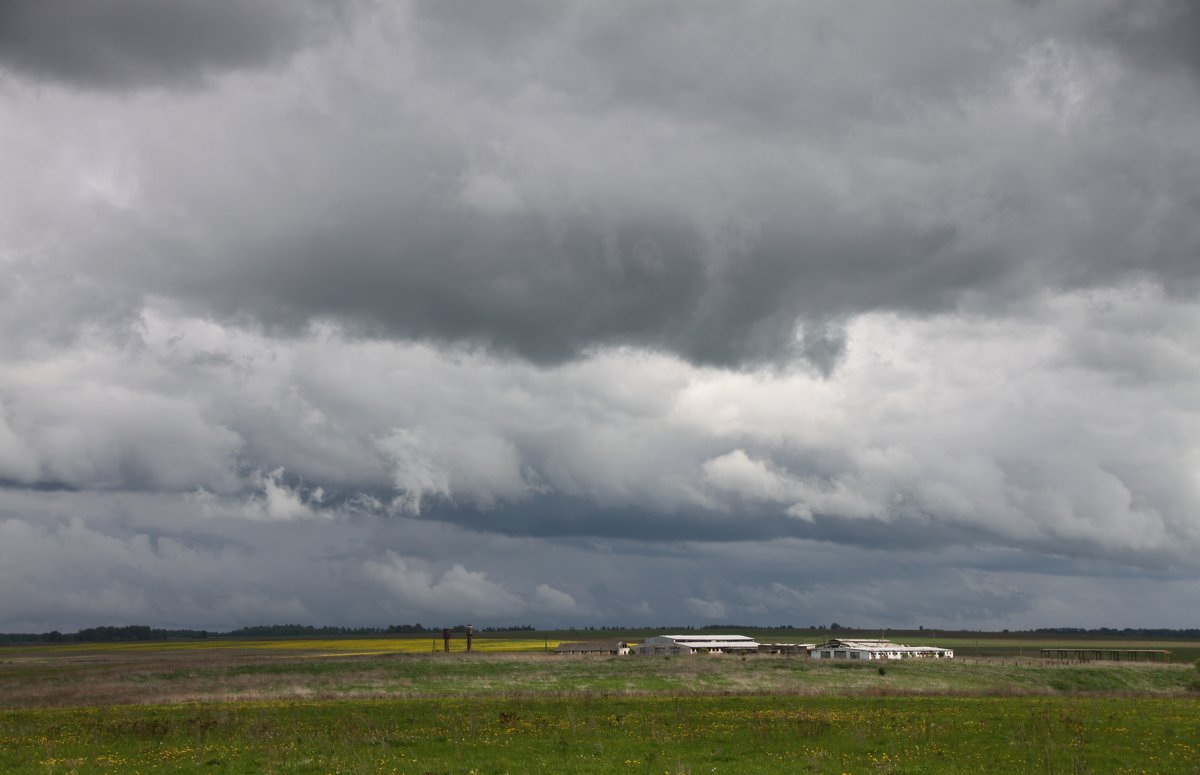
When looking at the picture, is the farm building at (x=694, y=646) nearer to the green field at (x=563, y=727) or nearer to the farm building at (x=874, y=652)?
the farm building at (x=874, y=652)

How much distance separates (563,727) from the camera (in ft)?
147

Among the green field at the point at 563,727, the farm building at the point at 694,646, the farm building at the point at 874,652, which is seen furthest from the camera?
the farm building at the point at 694,646

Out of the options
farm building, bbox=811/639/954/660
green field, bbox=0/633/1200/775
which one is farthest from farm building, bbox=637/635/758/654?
green field, bbox=0/633/1200/775

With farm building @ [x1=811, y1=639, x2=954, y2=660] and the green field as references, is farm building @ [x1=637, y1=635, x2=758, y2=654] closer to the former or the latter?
farm building @ [x1=811, y1=639, x2=954, y2=660]

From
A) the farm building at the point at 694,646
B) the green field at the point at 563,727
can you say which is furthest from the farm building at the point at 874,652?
the green field at the point at 563,727

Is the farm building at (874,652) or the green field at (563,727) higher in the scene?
the green field at (563,727)

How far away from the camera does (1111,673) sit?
105m

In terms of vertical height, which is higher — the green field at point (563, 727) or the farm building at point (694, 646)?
the green field at point (563, 727)

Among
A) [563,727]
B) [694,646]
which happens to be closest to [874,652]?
[694,646]

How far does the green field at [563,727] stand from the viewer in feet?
113

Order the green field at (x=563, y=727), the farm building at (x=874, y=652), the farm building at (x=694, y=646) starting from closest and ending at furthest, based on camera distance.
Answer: the green field at (x=563, y=727), the farm building at (x=874, y=652), the farm building at (x=694, y=646)

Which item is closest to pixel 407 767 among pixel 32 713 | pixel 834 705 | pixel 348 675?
pixel 834 705

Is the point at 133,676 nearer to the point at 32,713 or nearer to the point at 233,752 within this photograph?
the point at 32,713

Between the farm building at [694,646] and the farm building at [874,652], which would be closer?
the farm building at [874,652]
